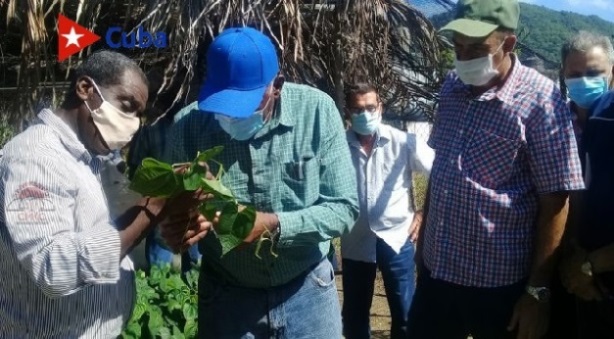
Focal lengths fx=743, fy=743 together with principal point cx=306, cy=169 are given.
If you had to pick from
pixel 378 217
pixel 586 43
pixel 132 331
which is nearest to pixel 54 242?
pixel 132 331

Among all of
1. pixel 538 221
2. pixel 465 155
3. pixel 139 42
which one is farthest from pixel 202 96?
pixel 139 42

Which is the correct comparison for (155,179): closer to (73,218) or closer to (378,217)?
(73,218)

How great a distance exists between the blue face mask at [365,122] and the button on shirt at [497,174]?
147 centimetres

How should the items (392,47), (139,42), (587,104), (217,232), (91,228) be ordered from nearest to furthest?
(91,228), (217,232), (587,104), (139,42), (392,47)

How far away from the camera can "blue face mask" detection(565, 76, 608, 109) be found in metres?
3.34

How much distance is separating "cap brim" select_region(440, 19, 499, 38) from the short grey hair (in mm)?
1190

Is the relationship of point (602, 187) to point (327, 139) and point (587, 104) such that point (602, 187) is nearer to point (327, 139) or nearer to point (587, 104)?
point (327, 139)

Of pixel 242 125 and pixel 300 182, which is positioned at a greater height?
pixel 242 125

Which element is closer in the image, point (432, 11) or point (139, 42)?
point (139, 42)

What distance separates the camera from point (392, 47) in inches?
221

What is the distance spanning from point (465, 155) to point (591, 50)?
1.29 metres

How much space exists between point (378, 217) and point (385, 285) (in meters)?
0.41

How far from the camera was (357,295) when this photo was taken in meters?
4.13

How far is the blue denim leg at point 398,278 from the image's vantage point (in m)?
4.05
